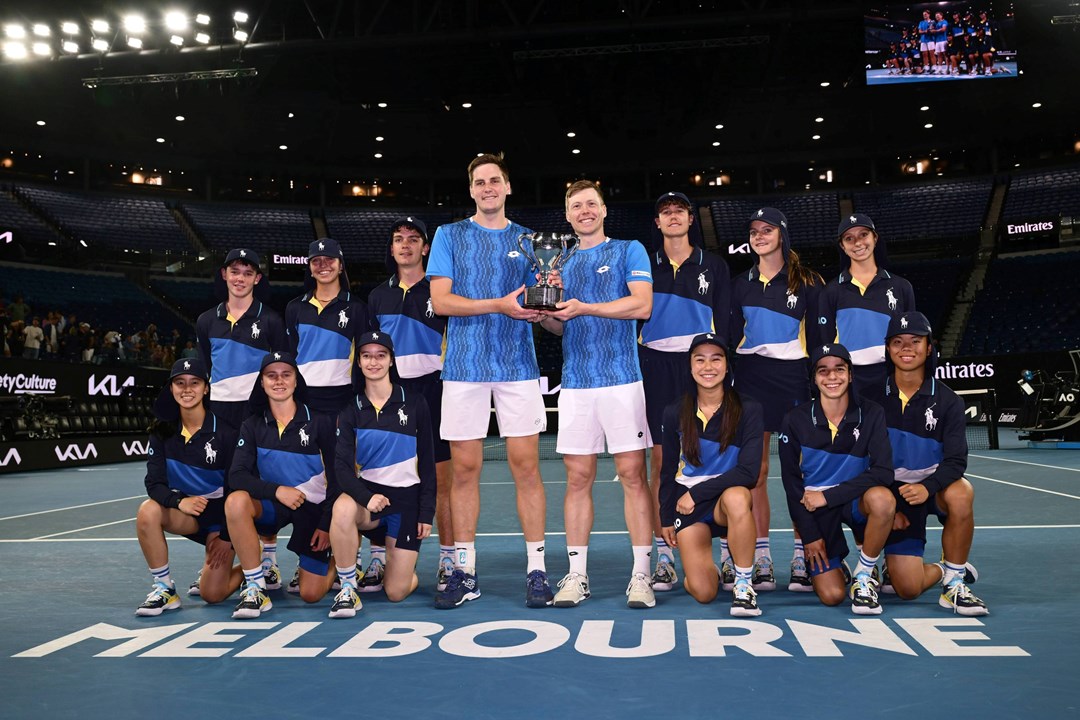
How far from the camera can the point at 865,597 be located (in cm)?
420

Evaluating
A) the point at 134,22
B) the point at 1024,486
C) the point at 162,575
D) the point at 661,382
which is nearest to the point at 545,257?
the point at 661,382

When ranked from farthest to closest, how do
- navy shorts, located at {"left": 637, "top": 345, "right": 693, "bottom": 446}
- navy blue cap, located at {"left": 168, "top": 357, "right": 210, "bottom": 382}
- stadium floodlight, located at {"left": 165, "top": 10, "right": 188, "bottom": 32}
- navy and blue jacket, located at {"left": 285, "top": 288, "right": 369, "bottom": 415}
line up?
1. stadium floodlight, located at {"left": 165, "top": 10, "right": 188, "bottom": 32}
2. navy and blue jacket, located at {"left": 285, "top": 288, "right": 369, "bottom": 415}
3. navy shorts, located at {"left": 637, "top": 345, "right": 693, "bottom": 446}
4. navy blue cap, located at {"left": 168, "top": 357, "right": 210, "bottom": 382}

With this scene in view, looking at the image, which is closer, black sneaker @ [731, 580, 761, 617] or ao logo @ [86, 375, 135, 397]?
black sneaker @ [731, 580, 761, 617]

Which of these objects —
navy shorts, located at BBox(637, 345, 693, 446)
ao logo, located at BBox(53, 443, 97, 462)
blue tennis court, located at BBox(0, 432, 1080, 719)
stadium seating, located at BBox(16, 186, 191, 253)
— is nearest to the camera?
blue tennis court, located at BBox(0, 432, 1080, 719)

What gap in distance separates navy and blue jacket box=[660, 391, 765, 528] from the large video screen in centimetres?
1722

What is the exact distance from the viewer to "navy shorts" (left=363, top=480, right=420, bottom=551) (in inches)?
189

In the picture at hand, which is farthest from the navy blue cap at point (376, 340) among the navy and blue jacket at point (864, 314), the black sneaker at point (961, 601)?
the black sneaker at point (961, 601)

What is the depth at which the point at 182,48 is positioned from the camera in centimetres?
1809

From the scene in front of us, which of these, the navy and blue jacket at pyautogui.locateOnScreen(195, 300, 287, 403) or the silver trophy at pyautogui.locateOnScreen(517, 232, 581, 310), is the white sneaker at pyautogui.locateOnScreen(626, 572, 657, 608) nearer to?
the silver trophy at pyautogui.locateOnScreen(517, 232, 581, 310)

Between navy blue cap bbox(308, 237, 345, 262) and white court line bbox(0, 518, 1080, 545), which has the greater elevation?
navy blue cap bbox(308, 237, 345, 262)

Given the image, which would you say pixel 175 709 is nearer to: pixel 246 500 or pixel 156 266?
pixel 246 500

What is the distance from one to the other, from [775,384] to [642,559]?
1.36 m

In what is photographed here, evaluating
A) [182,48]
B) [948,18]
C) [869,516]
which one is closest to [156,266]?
[182,48]

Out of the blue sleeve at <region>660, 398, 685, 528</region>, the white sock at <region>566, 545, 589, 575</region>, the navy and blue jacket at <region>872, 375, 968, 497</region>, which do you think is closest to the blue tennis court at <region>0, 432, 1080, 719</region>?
the white sock at <region>566, 545, 589, 575</region>
